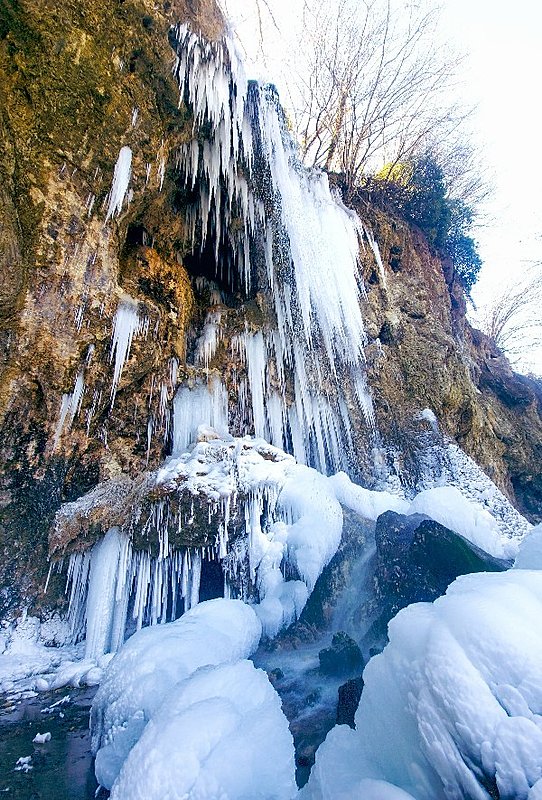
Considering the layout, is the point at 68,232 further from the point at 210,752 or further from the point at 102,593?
the point at 210,752

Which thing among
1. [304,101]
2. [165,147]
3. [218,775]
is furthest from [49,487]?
[304,101]

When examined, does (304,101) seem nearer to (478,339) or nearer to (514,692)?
(478,339)

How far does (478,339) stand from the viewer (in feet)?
40.5

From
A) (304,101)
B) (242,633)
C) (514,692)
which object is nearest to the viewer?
(514,692)

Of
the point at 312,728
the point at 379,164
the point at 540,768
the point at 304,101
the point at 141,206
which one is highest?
the point at 304,101

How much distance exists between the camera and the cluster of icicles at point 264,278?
19.5ft

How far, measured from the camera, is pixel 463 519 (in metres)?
5.41

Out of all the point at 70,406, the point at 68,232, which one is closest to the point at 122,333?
the point at 70,406

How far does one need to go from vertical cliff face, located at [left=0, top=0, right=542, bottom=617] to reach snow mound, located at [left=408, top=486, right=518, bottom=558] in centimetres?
218

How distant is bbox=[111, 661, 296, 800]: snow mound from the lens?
5.33ft

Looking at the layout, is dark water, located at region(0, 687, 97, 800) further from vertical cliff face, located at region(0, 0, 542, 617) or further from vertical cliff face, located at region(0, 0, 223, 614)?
vertical cliff face, located at region(0, 0, 223, 614)

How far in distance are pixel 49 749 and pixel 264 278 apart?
6879 mm

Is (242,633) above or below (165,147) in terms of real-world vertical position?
below

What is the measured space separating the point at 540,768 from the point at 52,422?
5220 mm
